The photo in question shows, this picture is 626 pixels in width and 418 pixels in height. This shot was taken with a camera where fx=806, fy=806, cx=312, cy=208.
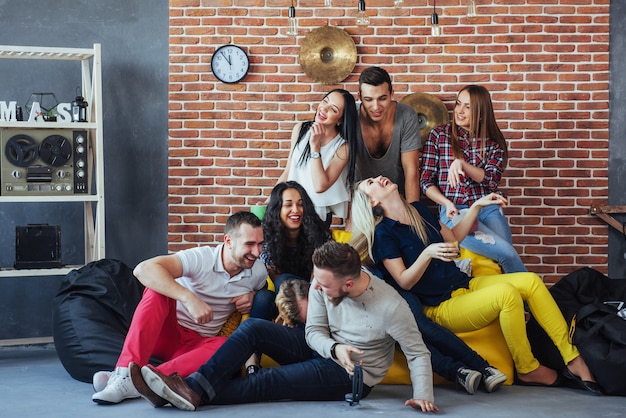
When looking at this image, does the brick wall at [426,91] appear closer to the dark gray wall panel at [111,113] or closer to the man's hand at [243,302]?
the dark gray wall panel at [111,113]

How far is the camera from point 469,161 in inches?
217

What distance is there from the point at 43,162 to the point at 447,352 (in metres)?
2.98

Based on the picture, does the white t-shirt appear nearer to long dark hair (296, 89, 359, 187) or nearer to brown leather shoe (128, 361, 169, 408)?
long dark hair (296, 89, 359, 187)

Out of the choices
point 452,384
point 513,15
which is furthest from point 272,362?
point 513,15

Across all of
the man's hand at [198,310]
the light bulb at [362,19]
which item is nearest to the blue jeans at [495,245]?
the light bulb at [362,19]

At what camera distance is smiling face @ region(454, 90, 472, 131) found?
5.43 metres

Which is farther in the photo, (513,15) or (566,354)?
(513,15)

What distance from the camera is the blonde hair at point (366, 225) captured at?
4.48 meters

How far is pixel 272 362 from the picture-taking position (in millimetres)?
4531

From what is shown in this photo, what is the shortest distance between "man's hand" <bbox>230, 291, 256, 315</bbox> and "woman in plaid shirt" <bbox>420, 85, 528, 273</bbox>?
1588 millimetres

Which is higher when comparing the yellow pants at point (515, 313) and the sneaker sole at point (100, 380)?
the yellow pants at point (515, 313)

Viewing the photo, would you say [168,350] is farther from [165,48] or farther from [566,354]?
[165,48]

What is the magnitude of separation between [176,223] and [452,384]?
2.51 m

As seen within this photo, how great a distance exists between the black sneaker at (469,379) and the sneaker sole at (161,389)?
4.58 ft
